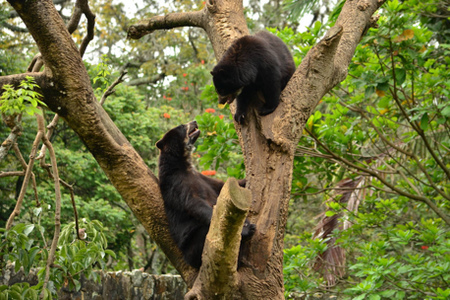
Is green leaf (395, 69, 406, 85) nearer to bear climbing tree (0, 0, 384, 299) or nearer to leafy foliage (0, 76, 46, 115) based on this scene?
bear climbing tree (0, 0, 384, 299)

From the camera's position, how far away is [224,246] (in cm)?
223

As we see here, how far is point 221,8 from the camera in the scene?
397 centimetres

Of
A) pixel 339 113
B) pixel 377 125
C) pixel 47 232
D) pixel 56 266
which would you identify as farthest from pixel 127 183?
pixel 47 232

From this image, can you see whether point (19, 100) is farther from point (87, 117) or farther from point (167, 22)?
point (167, 22)

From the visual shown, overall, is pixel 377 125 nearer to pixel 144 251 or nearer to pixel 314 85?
pixel 314 85

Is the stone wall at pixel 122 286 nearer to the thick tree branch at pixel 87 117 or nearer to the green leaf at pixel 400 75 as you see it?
the thick tree branch at pixel 87 117

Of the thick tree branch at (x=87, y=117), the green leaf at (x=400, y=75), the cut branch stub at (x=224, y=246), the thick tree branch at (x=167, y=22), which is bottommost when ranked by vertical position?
the cut branch stub at (x=224, y=246)

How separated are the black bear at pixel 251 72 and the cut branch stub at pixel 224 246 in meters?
1.30

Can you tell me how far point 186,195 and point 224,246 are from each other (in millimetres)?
1081

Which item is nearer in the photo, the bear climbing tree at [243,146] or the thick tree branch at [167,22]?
the bear climbing tree at [243,146]

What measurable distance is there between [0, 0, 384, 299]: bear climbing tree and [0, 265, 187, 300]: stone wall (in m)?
3.33

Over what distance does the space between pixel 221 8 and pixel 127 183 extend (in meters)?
1.92

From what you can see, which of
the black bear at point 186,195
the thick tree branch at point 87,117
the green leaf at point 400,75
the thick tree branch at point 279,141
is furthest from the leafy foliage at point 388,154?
the thick tree branch at point 87,117

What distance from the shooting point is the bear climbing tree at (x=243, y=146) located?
2445 mm
